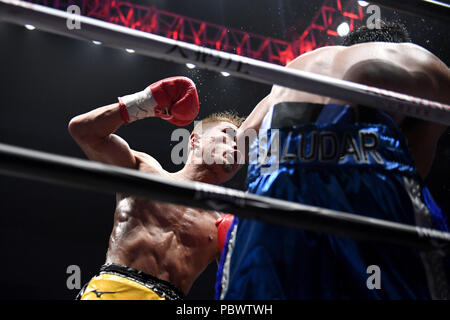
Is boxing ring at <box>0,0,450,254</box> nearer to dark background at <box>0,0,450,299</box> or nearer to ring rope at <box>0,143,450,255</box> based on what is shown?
ring rope at <box>0,143,450,255</box>

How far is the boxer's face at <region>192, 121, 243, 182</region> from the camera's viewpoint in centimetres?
197

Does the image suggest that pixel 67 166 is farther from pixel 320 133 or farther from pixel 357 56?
pixel 357 56

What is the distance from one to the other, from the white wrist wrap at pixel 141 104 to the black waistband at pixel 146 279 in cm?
55

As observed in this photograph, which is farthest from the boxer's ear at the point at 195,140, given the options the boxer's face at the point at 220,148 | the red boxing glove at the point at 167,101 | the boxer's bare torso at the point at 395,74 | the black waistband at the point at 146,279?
the boxer's bare torso at the point at 395,74

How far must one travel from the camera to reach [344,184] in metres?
0.80

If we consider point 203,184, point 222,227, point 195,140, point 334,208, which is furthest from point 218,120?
point 203,184

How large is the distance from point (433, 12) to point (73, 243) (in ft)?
13.1

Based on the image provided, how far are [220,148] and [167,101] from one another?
0.56 metres

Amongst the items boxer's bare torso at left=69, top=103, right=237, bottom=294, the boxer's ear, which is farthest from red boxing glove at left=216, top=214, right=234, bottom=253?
the boxer's ear

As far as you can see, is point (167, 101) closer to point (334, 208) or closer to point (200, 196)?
point (334, 208)

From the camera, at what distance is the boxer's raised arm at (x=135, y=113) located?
58.1 inches

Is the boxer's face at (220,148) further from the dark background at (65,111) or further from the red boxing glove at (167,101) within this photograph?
the dark background at (65,111)
